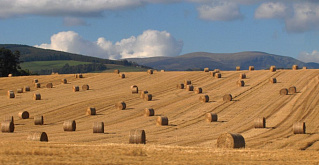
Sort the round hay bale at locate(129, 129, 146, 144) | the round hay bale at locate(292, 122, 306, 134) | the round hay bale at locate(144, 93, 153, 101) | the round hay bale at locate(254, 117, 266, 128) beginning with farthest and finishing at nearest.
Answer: the round hay bale at locate(144, 93, 153, 101) < the round hay bale at locate(254, 117, 266, 128) < the round hay bale at locate(292, 122, 306, 134) < the round hay bale at locate(129, 129, 146, 144)

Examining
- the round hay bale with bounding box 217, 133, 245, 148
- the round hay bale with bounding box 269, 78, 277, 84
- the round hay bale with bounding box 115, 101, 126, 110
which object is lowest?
the round hay bale with bounding box 217, 133, 245, 148

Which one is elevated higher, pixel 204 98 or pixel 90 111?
pixel 204 98

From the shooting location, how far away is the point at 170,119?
45.9 m

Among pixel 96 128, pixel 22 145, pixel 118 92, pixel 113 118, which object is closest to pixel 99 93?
pixel 118 92

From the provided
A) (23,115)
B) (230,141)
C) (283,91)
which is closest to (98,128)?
(23,115)

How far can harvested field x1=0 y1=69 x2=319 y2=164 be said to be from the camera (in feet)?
70.3

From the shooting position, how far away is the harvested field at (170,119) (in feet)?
70.3

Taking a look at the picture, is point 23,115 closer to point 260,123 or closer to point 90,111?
point 90,111

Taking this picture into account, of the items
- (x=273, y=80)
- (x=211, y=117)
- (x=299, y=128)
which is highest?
(x=273, y=80)

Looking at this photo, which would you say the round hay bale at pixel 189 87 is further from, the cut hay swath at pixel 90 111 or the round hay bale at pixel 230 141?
the round hay bale at pixel 230 141

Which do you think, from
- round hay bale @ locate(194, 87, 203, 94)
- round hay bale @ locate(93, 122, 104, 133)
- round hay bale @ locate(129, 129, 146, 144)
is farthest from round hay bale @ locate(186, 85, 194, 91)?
round hay bale @ locate(129, 129, 146, 144)

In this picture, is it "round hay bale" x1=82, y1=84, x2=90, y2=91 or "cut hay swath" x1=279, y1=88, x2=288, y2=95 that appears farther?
"round hay bale" x1=82, y1=84, x2=90, y2=91

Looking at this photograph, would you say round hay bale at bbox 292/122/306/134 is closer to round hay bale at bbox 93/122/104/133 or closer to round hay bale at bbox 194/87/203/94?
round hay bale at bbox 93/122/104/133

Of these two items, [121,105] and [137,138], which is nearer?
[137,138]
